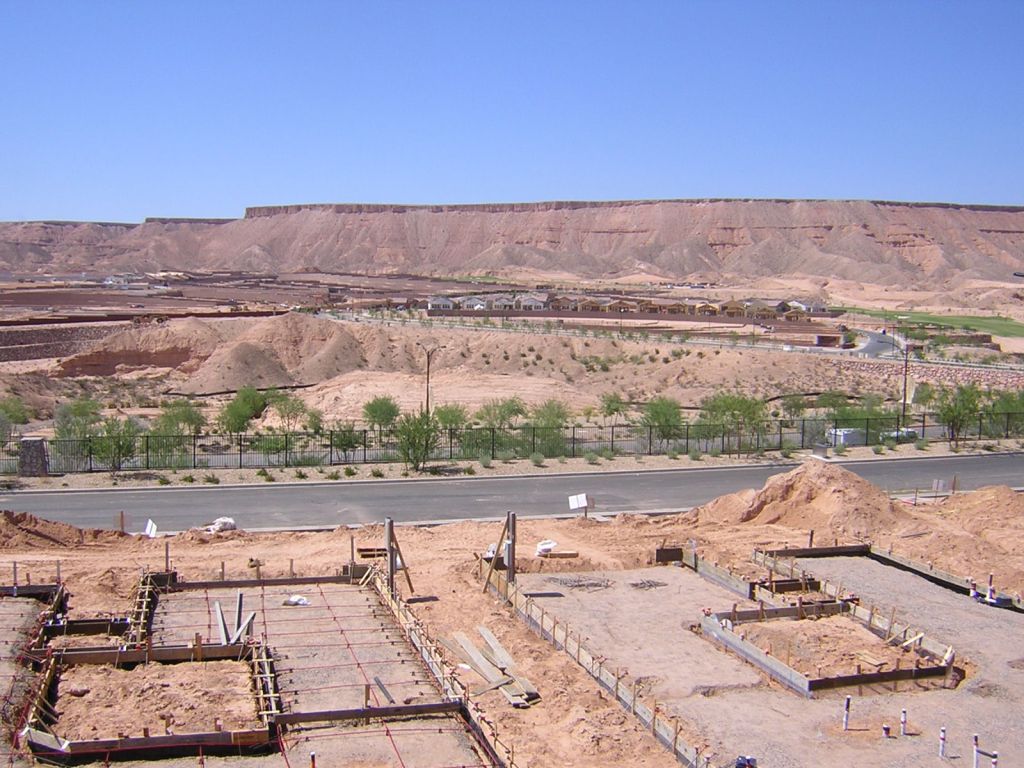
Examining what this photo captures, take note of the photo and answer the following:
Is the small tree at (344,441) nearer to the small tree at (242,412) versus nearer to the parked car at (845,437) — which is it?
the small tree at (242,412)

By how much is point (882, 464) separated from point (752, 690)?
25.3m

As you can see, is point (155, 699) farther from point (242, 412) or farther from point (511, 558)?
point (242, 412)

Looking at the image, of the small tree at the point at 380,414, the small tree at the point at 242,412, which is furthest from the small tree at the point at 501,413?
the small tree at the point at 242,412

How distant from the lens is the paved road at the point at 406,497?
97.2 ft

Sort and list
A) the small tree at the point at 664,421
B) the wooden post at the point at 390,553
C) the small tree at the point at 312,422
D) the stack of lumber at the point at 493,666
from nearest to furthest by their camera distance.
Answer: the stack of lumber at the point at 493,666 < the wooden post at the point at 390,553 < the small tree at the point at 664,421 < the small tree at the point at 312,422

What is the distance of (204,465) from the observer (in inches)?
1446

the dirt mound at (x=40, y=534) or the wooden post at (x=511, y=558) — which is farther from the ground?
the wooden post at (x=511, y=558)

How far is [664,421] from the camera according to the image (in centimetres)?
4334

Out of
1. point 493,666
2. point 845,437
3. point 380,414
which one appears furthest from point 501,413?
point 493,666

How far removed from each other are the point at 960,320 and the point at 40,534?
3956 inches

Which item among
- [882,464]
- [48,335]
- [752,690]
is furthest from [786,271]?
[752,690]

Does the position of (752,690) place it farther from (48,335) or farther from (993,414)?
(48,335)

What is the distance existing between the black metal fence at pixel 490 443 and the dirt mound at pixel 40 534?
9.29 m

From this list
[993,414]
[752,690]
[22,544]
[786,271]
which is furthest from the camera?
[786,271]
